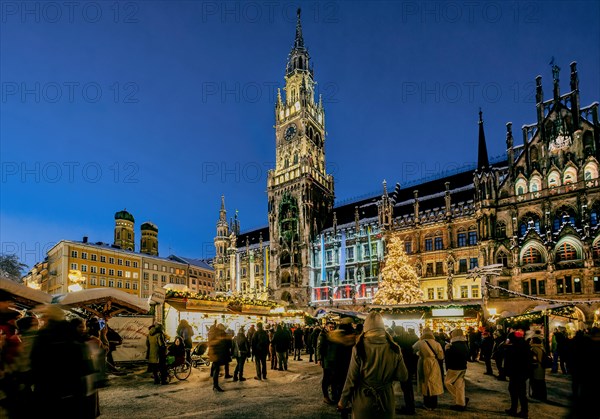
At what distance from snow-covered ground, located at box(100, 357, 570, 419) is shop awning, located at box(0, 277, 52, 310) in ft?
12.7

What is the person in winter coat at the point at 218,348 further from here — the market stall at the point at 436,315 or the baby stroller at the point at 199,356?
the market stall at the point at 436,315

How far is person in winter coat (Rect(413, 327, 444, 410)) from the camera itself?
32.2ft

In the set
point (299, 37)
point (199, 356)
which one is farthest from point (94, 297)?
point (299, 37)

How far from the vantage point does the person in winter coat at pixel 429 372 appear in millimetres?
9820

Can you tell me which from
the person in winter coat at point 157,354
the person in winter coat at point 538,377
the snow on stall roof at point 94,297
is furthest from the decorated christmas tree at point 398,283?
the person in winter coat at point 157,354

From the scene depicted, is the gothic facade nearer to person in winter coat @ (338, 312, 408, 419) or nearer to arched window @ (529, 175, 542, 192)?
arched window @ (529, 175, 542, 192)

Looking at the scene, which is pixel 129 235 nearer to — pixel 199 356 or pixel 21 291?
pixel 199 356

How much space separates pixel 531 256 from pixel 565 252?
9.07 ft

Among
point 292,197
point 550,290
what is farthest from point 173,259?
point 550,290

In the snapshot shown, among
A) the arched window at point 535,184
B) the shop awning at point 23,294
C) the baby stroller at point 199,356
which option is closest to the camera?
the shop awning at point 23,294

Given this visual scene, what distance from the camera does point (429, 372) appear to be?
32.4ft

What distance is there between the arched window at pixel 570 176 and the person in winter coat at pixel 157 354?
123 feet

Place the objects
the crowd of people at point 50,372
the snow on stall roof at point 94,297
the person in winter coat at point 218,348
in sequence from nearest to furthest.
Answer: the crowd of people at point 50,372, the person in winter coat at point 218,348, the snow on stall roof at point 94,297

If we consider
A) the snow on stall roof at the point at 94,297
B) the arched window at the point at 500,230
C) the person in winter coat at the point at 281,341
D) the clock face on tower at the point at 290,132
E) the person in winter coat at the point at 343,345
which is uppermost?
the clock face on tower at the point at 290,132
